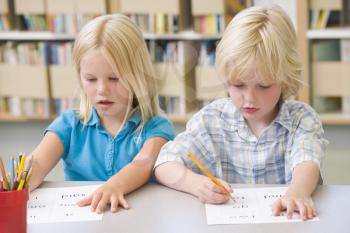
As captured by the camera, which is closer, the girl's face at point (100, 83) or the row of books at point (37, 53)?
the girl's face at point (100, 83)

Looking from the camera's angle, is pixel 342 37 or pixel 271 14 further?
pixel 342 37

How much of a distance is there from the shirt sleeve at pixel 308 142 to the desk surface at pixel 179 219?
0.08 metres

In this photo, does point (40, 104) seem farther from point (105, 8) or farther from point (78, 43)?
point (78, 43)

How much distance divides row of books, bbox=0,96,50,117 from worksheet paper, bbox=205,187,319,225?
2164 millimetres

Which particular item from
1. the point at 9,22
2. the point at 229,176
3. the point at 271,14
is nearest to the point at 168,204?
the point at 229,176

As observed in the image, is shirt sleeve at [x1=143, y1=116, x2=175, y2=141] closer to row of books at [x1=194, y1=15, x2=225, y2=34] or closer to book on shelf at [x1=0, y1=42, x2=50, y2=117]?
row of books at [x1=194, y1=15, x2=225, y2=34]

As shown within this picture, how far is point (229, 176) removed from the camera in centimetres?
153

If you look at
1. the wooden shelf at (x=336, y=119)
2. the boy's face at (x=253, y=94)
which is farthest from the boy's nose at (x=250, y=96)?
the wooden shelf at (x=336, y=119)

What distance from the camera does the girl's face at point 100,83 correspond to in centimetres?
148

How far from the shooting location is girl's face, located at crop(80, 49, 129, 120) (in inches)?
58.4

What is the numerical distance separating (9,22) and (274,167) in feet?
7.08

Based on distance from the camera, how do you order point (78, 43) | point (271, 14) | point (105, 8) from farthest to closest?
point (105, 8) → point (78, 43) → point (271, 14)

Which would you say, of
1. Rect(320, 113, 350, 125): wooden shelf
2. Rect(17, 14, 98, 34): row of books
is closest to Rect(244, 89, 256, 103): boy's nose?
Rect(320, 113, 350, 125): wooden shelf

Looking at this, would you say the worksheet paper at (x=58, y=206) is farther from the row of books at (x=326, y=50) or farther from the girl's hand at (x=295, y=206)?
the row of books at (x=326, y=50)
